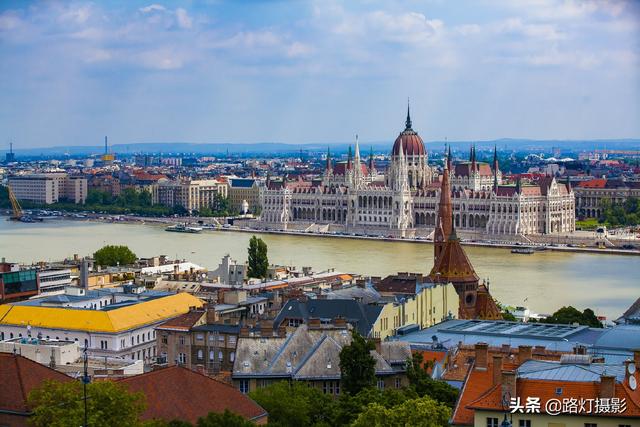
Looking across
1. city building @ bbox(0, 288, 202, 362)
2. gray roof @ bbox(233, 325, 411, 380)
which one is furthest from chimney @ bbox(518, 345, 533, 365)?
city building @ bbox(0, 288, 202, 362)

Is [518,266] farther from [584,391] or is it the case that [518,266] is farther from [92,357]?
[584,391]

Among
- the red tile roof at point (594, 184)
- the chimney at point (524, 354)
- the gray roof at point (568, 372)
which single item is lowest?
the red tile roof at point (594, 184)

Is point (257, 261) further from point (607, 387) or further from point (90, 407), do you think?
point (607, 387)

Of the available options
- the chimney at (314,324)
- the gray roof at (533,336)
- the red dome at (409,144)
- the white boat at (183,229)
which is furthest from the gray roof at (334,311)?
the red dome at (409,144)

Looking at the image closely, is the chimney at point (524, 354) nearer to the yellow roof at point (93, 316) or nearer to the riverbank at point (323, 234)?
the yellow roof at point (93, 316)

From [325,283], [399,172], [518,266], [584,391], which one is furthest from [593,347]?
[399,172]

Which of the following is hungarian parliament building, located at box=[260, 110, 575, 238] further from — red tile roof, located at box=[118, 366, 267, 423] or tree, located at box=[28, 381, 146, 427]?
tree, located at box=[28, 381, 146, 427]
